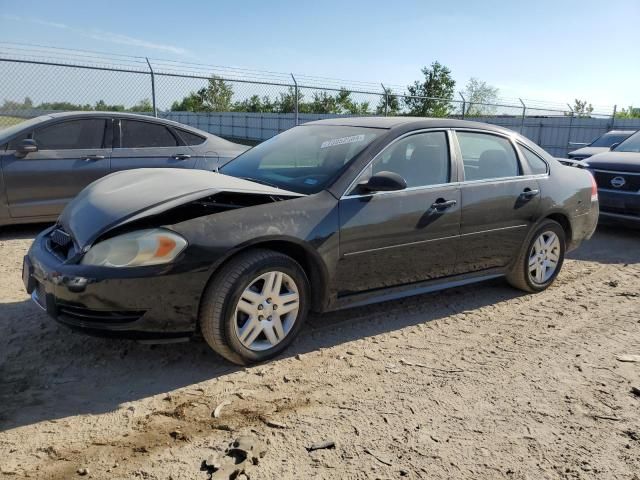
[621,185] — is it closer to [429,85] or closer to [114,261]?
[114,261]

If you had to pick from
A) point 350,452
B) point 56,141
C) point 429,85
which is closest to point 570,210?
point 350,452

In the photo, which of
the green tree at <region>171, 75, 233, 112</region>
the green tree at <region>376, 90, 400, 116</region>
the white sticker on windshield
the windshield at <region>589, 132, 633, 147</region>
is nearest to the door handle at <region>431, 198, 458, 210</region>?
the white sticker on windshield

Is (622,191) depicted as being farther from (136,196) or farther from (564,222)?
(136,196)

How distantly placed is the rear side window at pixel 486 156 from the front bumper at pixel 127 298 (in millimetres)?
2450

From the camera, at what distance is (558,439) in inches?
107

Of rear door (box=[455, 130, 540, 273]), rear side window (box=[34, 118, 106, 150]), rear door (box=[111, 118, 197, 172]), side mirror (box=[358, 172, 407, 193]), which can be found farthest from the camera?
rear door (box=[111, 118, 197, 172])

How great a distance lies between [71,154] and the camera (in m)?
6.45

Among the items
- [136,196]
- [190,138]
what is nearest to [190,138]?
[190,138]

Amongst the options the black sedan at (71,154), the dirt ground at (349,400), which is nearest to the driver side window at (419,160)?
the dirt ground at (349,400)

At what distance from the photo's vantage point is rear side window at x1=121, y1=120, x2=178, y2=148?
6781 mm

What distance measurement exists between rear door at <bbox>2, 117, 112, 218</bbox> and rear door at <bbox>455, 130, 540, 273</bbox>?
4.46 metres

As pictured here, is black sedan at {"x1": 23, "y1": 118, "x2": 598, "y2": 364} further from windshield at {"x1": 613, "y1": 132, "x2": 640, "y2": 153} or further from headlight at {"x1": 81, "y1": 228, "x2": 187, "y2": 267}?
windshield at {"x1": 613, "y1": 132, "x2": 640, "y2": 153}

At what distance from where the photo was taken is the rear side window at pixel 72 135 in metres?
6.38

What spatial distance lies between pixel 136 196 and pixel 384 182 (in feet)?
5.29
